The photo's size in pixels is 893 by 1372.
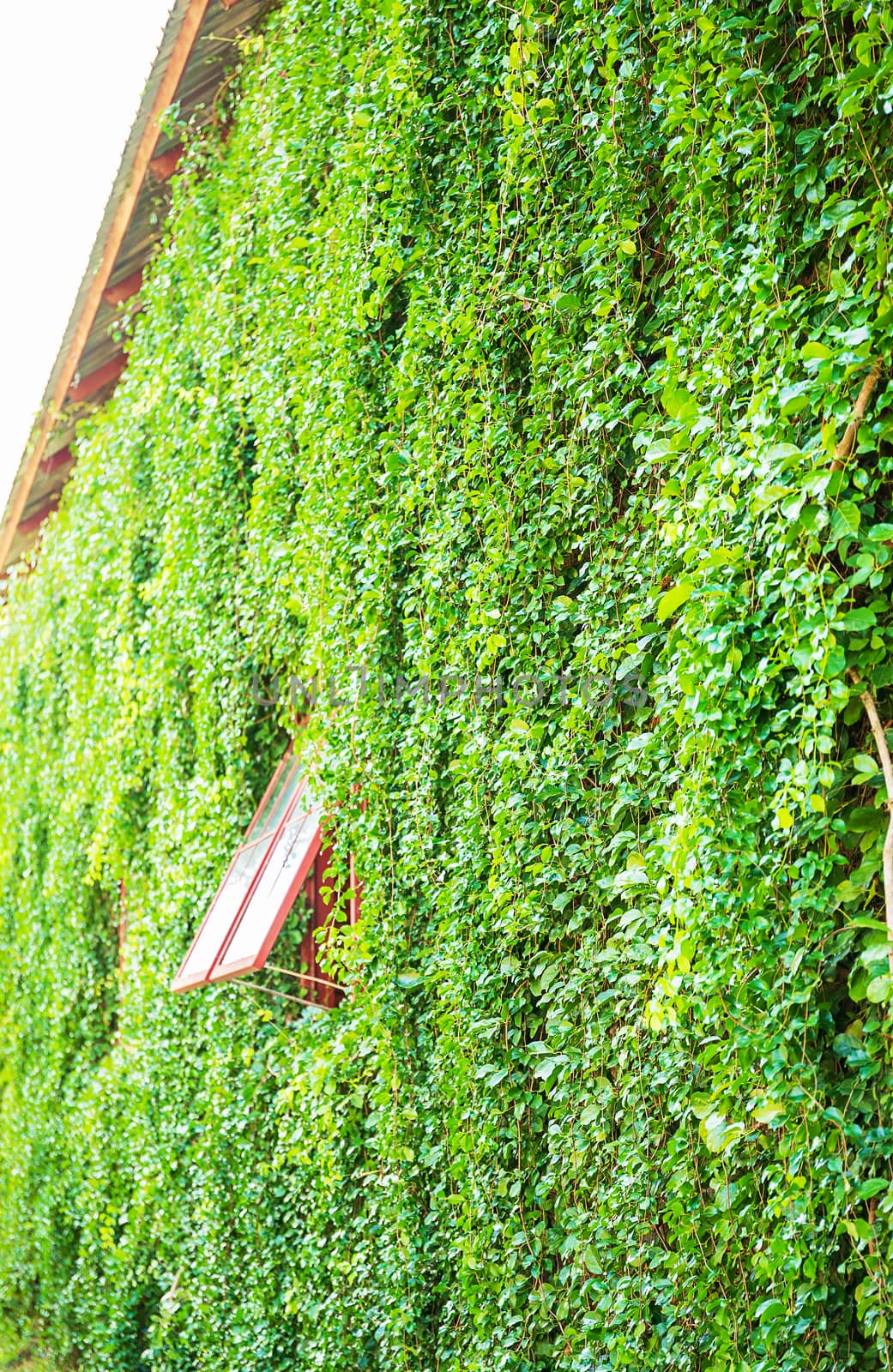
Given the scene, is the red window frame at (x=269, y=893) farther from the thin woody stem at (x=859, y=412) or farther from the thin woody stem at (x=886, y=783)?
the thin woody stem at (x=859, y=412)

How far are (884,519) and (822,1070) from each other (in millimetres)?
997

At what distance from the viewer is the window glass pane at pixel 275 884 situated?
4.64m

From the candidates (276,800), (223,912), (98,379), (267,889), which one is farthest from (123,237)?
(267,889)

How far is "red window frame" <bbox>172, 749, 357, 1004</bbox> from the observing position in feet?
15.2

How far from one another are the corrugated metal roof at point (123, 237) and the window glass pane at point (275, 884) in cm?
379

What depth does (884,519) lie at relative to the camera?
2.38 m

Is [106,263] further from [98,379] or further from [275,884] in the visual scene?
[275,884]

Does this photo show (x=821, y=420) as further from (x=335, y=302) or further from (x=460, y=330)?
(x=335, y=302)

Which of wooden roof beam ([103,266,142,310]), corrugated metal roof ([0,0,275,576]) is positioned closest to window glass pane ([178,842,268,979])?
corrugated metal roof ([0,0,275,576])

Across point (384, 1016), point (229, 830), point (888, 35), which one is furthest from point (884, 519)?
point (229, 830)

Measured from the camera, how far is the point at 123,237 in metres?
7.50

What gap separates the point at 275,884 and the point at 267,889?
75mm

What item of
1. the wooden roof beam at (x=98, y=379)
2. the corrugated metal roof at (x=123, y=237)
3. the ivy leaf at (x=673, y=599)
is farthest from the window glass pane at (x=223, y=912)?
the wooden roof beam at (x=98, y=379)

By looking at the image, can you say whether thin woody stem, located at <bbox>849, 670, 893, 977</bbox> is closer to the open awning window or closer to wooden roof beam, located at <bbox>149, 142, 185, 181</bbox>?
the open awning window
